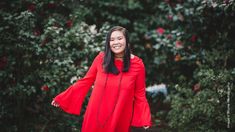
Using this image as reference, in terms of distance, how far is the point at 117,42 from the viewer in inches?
144

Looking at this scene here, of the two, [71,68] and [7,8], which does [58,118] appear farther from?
[7,8]

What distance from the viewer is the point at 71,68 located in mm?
5000

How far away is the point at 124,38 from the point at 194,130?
205 centimetres

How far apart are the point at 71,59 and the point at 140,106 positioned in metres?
1.75

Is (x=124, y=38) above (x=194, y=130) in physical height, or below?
above

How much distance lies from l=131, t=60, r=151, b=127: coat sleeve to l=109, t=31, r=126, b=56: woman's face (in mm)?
285

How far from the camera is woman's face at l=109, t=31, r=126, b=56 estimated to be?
366 cm

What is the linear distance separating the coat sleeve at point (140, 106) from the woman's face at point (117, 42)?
0.94ft

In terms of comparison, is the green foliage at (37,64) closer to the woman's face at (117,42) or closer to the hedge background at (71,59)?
the hedge background at (71,59)

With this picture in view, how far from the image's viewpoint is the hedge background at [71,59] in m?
4.83

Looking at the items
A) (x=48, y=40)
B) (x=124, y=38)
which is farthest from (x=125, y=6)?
(x=124, y=38)

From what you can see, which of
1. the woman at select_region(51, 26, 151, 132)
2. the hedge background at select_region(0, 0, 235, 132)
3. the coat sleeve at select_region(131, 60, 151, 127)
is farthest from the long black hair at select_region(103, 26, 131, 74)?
the hedge background at select_region(0, 0, 235, 132)

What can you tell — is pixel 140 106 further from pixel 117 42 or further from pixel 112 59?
pixel 117 42

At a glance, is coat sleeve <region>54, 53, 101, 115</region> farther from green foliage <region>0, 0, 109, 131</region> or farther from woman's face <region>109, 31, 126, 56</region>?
green foliage <region>0, 0, 109, 131</region>
